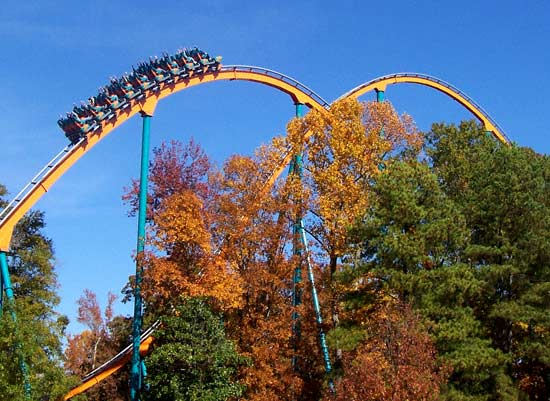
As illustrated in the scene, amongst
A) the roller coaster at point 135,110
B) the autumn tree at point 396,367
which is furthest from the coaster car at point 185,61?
the autumn tree at point 396,367

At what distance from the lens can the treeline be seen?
68.7 ft

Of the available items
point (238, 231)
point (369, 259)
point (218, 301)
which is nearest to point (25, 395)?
point (218, 301)

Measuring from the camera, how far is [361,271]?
21.9m

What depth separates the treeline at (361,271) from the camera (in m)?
21.0

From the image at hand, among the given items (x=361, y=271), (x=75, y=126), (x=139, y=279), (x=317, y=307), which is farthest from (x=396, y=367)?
(x=75, y=126)

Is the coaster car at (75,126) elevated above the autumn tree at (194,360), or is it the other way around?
the coaster car at (75,126)

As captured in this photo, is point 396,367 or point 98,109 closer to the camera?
point 396,367

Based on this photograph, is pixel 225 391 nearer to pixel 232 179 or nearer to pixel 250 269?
pixel 250 269

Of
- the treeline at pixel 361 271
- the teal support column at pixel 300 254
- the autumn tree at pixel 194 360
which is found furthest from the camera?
the teal support column at pixel 300 254

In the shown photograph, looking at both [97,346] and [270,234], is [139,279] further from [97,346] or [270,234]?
[97,346]

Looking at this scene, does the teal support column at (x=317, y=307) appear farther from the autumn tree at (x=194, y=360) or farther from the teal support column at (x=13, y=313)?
the teal support column at (x=13, y=313)

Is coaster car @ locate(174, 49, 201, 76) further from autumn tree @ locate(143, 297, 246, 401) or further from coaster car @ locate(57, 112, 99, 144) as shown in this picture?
autumn tree @ locate(143, 297, 246, 401)

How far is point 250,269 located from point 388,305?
18.2 ft

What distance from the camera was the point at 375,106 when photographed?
27.2 m
